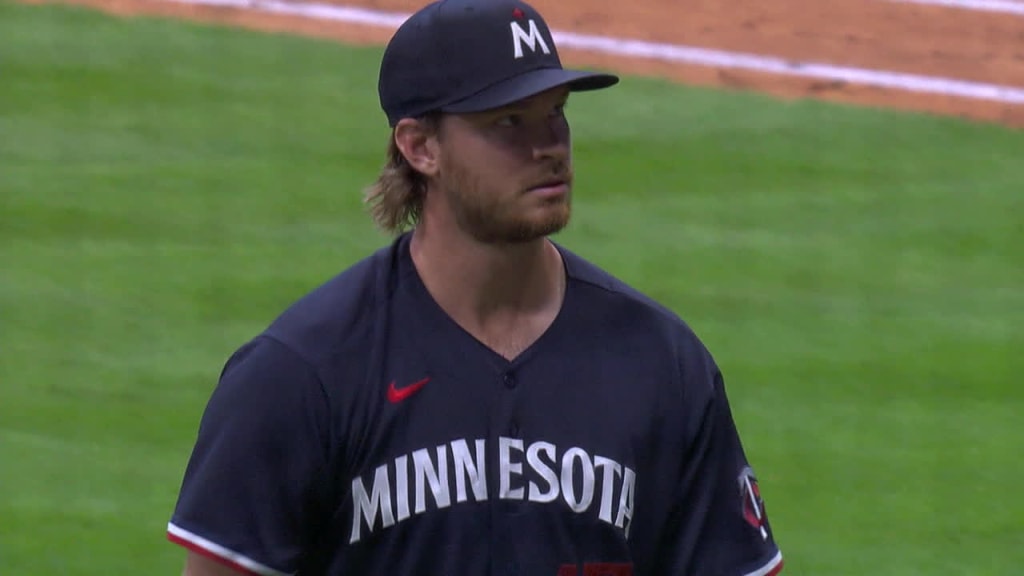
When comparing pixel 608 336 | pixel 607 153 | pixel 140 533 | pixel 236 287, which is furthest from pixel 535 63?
pixel 607 153

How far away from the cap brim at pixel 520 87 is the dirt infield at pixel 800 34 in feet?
22.9

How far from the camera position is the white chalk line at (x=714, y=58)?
33.5ft

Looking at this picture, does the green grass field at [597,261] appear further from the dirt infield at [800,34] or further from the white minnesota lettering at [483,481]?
the white minnesota lettering at [483,481]

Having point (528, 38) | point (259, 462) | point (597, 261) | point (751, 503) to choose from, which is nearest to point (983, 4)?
point (597, 261)

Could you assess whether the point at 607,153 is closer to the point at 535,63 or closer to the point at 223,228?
the point at 223,228

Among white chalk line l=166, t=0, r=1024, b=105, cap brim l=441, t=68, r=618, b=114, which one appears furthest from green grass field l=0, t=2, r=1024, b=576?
cap brim l=441, t=68, r=618, b=114

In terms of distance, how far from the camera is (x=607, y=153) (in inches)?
359

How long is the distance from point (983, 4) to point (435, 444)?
8692mm

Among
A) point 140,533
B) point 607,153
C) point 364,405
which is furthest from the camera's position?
point 607,153

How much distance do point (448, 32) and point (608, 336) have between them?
1.91ft

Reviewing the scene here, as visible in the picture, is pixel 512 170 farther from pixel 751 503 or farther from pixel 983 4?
pixel 983 4

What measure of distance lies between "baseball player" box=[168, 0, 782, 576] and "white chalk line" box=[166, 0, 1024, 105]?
7185 millimetres

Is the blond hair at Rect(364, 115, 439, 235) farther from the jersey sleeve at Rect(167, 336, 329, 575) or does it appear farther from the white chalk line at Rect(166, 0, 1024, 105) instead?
the white chalk line at Rect(166, 0, 1024, 105)

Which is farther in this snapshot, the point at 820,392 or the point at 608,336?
the point at 820,392
